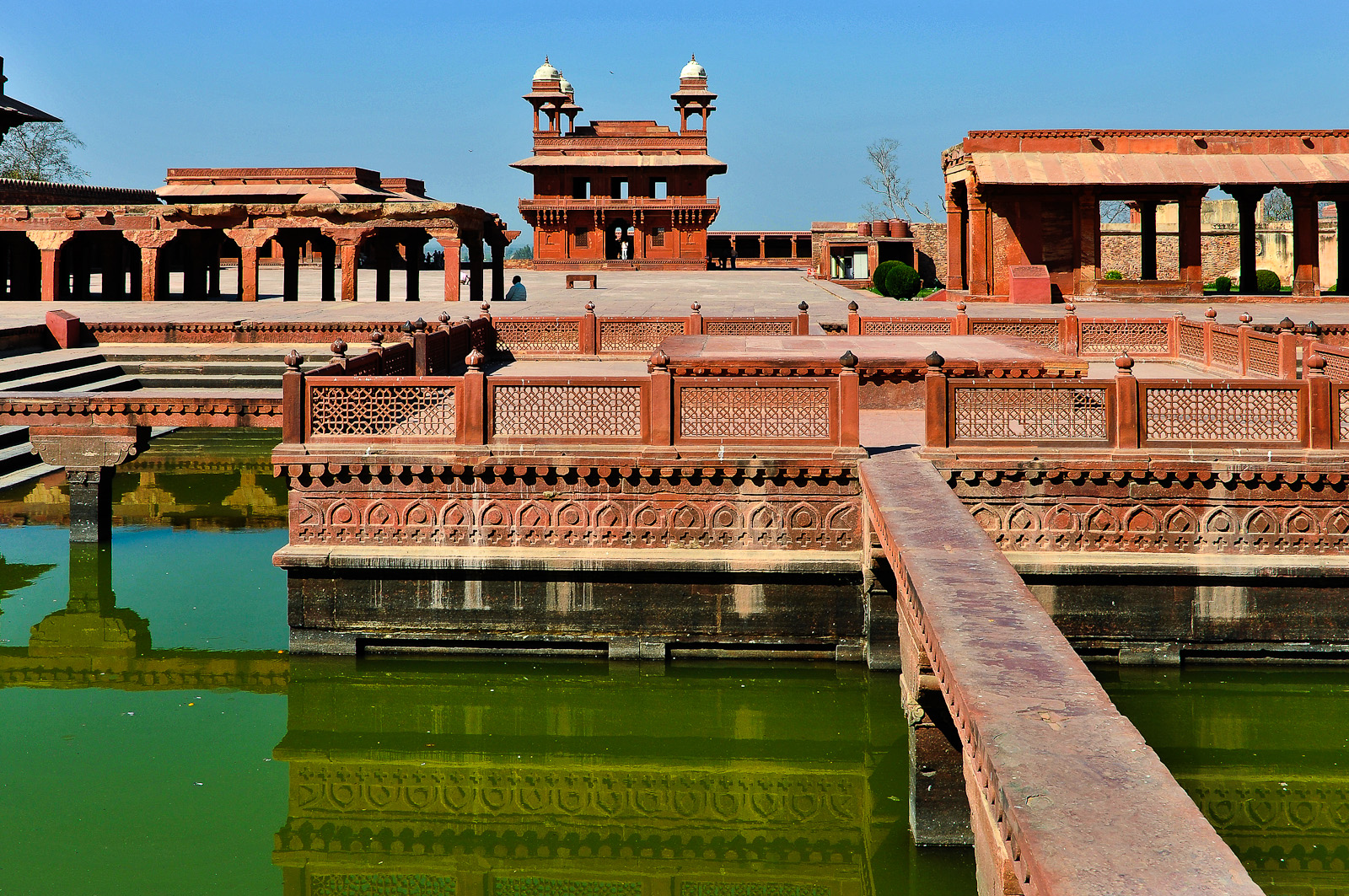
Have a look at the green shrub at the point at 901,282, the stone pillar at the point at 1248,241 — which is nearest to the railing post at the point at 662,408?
the stone pillar at the point at 1248,241

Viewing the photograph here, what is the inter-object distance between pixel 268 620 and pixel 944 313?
51.5 ft

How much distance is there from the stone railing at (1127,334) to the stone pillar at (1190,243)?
10817 millimetres

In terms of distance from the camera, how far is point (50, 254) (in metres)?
26.3

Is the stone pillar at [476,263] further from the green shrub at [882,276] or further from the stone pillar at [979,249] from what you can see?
the green shrub at [882,276]

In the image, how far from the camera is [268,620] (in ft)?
32.2

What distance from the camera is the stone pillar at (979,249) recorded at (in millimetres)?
25688

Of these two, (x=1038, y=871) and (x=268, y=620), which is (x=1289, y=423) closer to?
(x=1038, y=871)

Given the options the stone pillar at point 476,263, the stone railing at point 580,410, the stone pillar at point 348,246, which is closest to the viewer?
the stone railing at point 580,410

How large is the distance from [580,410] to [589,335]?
336 inches

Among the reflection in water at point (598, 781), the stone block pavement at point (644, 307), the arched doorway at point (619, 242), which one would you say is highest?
the arched doorway at point (619, 242)

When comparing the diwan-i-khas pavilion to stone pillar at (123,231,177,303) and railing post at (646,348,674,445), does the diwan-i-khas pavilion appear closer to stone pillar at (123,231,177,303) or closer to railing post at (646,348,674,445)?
stone pillar at (123,231,177,303)

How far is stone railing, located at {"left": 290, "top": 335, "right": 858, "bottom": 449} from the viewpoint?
8.41m

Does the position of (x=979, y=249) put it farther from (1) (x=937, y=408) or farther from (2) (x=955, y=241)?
(1) (x=937, y=408)

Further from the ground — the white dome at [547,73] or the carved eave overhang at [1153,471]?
the white dome at [547,73]
